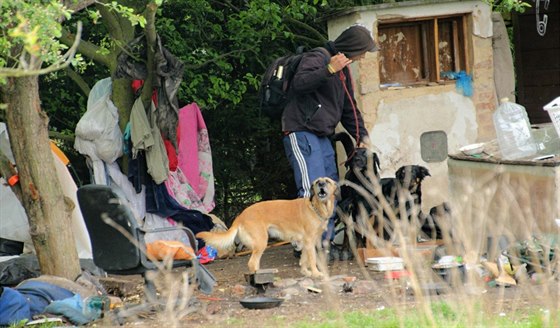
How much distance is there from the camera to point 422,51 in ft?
41.0

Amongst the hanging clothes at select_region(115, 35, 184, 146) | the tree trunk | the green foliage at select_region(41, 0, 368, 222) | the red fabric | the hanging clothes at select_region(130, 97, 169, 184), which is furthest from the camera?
the green foliage at select_region(41, 0, 368, 222)

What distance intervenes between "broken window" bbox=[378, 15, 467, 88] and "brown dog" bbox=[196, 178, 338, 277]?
2.88 meters

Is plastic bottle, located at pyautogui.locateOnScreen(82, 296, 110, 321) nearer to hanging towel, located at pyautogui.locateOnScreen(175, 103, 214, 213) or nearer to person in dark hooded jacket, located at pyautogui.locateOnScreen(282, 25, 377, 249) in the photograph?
person in dark hooded jacket, located at pyautogui.locateOnScreen(282, 25, 377, 249)

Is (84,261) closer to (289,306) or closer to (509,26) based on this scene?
(289,306)

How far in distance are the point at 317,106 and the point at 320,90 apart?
7.9 inches

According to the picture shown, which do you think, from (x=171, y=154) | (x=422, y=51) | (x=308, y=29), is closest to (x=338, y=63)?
(x=171, y=154)

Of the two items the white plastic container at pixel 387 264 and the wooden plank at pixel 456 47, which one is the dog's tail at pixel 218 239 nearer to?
the white plastic container at pixel 387 264

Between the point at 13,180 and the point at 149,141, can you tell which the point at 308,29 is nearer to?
the point at 149,141

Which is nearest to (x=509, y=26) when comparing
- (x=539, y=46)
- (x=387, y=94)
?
(x=539, y=46)

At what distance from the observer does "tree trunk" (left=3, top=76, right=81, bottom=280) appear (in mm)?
8609

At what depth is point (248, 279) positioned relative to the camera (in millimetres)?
8828

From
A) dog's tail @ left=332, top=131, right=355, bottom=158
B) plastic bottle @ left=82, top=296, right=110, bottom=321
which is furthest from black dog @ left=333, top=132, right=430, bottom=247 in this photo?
plastic bottle @ left=82, top=296, right=110, bottom=321

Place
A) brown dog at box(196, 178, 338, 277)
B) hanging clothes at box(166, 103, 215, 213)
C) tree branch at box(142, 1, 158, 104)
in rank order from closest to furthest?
brown dog at box(196, 178, 338, 277), tree branch at box(142, 1, 158, 104), hanging clothes at box(166, 103, 215, 213)

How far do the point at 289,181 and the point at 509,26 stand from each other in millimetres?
3952
